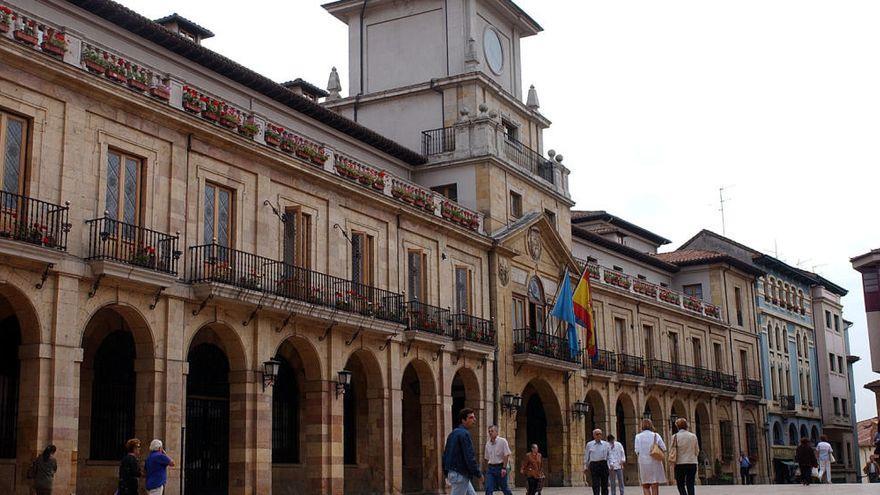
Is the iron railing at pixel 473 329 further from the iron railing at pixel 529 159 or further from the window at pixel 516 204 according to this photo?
the iron railing at pixel 529 159

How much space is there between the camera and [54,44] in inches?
835

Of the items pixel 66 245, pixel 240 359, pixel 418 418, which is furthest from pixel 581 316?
pixel 66 245

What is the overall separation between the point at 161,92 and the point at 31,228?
502cm

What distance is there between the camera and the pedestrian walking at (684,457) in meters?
19.8

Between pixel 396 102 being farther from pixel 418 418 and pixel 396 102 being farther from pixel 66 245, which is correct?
pixel 66 245

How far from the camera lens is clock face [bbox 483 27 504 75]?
4094cm

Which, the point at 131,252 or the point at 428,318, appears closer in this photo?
the point at 131,252

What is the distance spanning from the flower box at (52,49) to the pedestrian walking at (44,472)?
24.7ft

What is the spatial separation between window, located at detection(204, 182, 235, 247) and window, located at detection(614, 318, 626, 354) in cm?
2621

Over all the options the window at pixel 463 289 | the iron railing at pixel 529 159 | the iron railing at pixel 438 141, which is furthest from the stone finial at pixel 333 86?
the window at pixel 463 289

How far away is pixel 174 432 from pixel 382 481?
8.71 meters

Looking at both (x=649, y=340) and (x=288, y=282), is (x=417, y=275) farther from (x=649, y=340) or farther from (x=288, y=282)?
(x=649, y=340)

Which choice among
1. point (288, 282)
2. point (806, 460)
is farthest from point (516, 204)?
point (288, 282)

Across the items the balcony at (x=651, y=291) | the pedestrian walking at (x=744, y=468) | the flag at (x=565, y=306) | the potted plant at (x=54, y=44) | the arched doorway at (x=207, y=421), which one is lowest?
the pedestrian walking at (x=744, y=468)
